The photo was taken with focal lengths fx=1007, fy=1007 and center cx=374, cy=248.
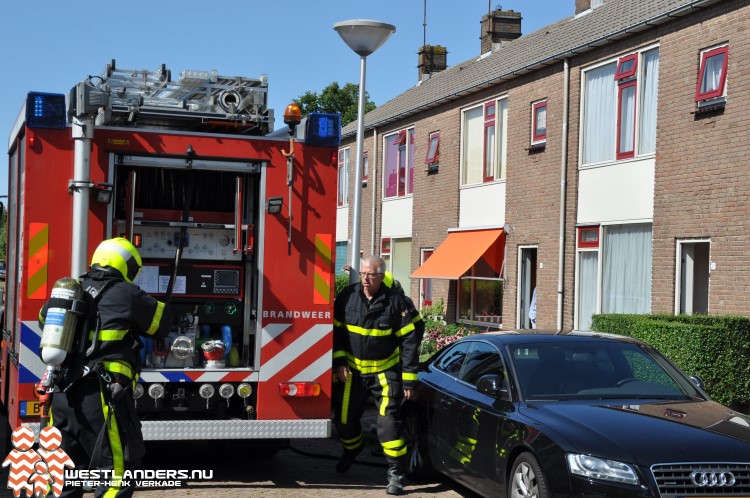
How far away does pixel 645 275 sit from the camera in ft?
53.3

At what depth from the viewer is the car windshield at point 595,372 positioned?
719 centimetres

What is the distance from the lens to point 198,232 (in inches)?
333

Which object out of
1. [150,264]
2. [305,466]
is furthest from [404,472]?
[150,264]

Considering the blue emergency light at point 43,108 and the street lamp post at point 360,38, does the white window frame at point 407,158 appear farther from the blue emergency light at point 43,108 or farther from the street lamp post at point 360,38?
the blue emergency light at point 43,108

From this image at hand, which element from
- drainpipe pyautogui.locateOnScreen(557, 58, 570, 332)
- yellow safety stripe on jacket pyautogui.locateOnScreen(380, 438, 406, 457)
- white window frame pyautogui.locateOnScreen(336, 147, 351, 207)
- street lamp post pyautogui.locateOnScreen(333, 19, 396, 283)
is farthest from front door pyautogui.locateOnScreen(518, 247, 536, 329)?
white window frame pyautogui.locateOnScreen(336, 147, 351, 207)

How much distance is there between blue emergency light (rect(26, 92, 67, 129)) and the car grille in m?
4.94

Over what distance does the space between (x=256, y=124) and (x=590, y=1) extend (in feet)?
48.7

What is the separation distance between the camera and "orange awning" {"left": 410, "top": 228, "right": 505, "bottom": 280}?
20.8m

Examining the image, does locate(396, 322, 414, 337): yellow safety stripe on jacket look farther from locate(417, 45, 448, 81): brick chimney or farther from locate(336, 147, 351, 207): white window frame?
locate(417, 45, 448, 81): brick chimney

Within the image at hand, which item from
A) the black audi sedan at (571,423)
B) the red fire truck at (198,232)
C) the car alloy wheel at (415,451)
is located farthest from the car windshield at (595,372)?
the red fire truck at (198,232)

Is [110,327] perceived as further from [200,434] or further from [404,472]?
[404,472]

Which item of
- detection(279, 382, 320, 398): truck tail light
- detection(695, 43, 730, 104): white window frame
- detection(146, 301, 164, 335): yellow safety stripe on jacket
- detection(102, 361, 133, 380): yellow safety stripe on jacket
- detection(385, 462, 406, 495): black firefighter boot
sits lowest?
detection(385, 462, 406, 495): black firefighter boot

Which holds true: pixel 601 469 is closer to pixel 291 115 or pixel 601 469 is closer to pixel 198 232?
pixel 291 115

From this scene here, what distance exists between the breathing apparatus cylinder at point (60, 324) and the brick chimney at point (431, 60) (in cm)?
2623
